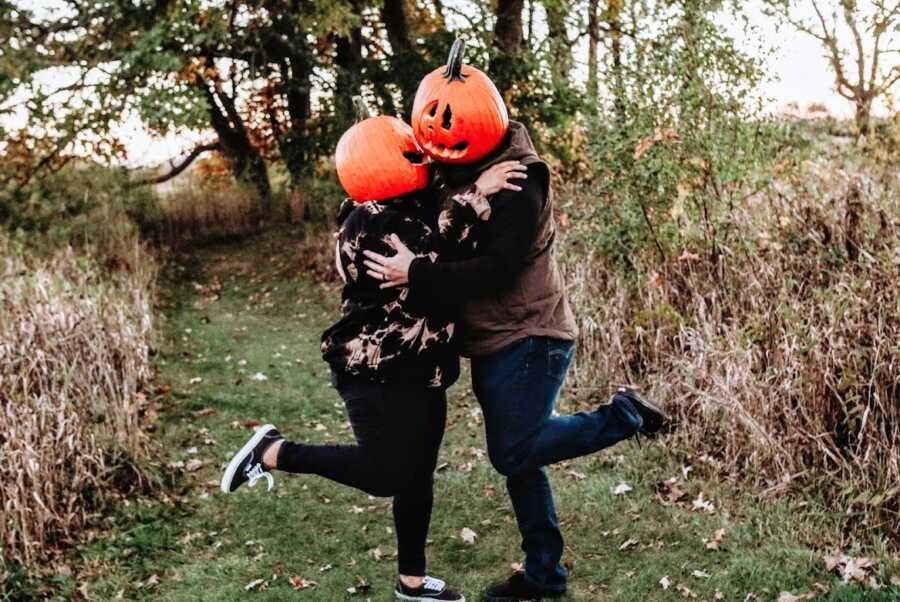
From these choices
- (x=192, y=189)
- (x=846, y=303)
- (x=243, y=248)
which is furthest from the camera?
(x=192, y=189)

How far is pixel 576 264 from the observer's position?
23.9ft

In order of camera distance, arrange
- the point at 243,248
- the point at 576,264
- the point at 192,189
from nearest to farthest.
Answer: the point at 576,264
the point at 243,248
the point at 192,189

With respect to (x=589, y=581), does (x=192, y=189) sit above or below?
above

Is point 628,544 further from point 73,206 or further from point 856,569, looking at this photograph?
point 73,206

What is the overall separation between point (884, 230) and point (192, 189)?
42.4 feet

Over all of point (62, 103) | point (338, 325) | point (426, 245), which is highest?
point (62, 103)

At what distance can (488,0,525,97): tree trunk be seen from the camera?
11.5m

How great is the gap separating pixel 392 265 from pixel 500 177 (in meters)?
0.52

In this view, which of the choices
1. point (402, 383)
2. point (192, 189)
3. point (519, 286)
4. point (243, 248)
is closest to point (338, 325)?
point (402, 383)

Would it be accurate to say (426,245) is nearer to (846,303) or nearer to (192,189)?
(846,303)

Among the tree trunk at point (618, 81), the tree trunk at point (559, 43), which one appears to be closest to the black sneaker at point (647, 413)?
the tree trunk at point (618, 81)

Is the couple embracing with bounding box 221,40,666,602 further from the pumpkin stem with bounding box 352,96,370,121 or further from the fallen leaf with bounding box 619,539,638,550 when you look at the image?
the fallen leaf with bounding box 619,539,638,550

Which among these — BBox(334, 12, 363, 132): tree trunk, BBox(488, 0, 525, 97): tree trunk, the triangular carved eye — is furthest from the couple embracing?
BBox(334, 12, 363, 132): tree trunk

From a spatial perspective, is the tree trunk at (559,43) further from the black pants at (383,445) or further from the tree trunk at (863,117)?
the black pants at (383,445)
